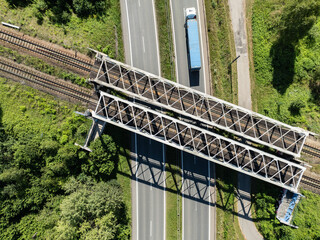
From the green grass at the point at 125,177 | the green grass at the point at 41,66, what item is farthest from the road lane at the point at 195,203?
the green grass at the point at 41,66

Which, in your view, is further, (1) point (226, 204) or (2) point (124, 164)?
(1) point (226, 204)

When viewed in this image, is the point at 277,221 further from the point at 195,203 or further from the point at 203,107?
the point at 203,107

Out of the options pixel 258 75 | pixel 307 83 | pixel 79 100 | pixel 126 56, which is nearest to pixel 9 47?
pixel 79 100

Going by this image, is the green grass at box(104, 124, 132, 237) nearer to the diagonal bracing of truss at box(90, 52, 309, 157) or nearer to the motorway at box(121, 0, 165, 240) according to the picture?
the motorway at box(121, 0, 165, 240)

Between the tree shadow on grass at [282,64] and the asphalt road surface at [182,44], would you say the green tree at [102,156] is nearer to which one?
the asphalt road surface at [182,44]

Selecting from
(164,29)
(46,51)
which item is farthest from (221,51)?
(46,51)

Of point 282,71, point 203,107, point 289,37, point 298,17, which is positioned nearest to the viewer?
point 298,17
